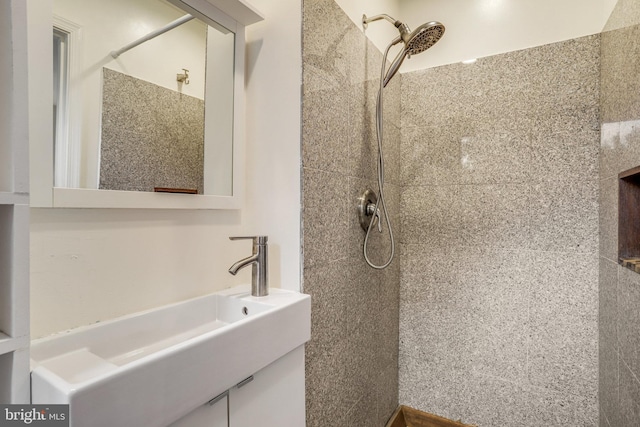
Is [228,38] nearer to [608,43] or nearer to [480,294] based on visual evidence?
[608,43]

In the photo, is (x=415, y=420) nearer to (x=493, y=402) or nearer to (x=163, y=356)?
(x=493, y=402)

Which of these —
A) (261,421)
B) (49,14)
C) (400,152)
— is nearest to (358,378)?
(261,421)

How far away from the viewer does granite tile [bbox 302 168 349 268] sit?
45.0 inches

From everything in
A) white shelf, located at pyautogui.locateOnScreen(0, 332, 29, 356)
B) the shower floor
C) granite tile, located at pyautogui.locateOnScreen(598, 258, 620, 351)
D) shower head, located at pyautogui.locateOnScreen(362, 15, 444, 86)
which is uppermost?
shower head, located at pyautogui.locateOnScreen(362, 15, 444, 86)

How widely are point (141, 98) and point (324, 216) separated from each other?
2.28 ft

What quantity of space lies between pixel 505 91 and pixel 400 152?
1.99 feet

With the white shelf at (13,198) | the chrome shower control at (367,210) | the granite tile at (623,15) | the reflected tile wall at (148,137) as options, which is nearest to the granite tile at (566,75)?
the granite tile at (623,15)

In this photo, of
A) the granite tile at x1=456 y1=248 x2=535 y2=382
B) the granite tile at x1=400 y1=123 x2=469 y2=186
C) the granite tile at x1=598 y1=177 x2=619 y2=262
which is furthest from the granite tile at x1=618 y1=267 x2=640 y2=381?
the granite tile at x1=400 y1=123 x2=469 y2=186

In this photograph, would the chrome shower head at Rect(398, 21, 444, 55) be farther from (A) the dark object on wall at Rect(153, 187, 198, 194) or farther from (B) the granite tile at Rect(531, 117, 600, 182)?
(A) the dark object on wall at Rect(153, 187, 198, 194)

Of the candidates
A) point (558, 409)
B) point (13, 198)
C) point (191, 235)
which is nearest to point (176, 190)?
point (191, 235)

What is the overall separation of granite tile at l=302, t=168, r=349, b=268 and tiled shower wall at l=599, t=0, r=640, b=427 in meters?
0.98

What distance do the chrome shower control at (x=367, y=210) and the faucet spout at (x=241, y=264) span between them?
0.62 m

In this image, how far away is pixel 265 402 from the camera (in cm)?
92

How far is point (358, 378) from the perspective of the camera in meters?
1.47
